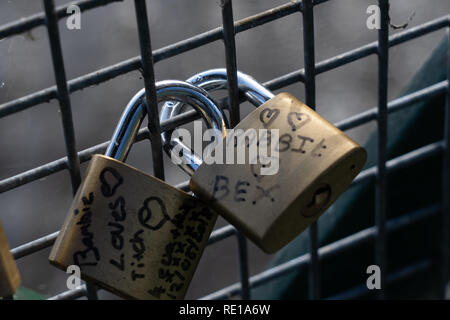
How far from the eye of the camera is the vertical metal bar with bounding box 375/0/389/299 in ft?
2.93

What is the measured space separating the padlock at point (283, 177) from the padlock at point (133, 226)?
0.13 ft

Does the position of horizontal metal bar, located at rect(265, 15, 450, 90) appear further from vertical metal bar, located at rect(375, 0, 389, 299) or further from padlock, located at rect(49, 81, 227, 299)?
padlock, located at rect(49, 81, 227, 299)

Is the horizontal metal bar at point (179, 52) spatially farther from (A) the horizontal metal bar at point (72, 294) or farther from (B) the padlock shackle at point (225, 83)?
(A) the horizontal metal bar at point (72, 294)

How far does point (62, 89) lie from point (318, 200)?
261 mm

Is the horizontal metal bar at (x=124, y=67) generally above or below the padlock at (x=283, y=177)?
above

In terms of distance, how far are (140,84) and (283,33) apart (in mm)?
801

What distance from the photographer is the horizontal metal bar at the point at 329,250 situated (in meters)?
1.03

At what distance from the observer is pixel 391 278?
1260 millimetres

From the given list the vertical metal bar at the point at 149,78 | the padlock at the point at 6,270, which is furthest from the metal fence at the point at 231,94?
the padlock at the point at 6,270

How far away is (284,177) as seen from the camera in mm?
702

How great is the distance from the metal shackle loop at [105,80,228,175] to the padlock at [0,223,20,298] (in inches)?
5.2

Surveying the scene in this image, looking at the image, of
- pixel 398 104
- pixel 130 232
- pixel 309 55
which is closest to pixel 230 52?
pixel 309 55
